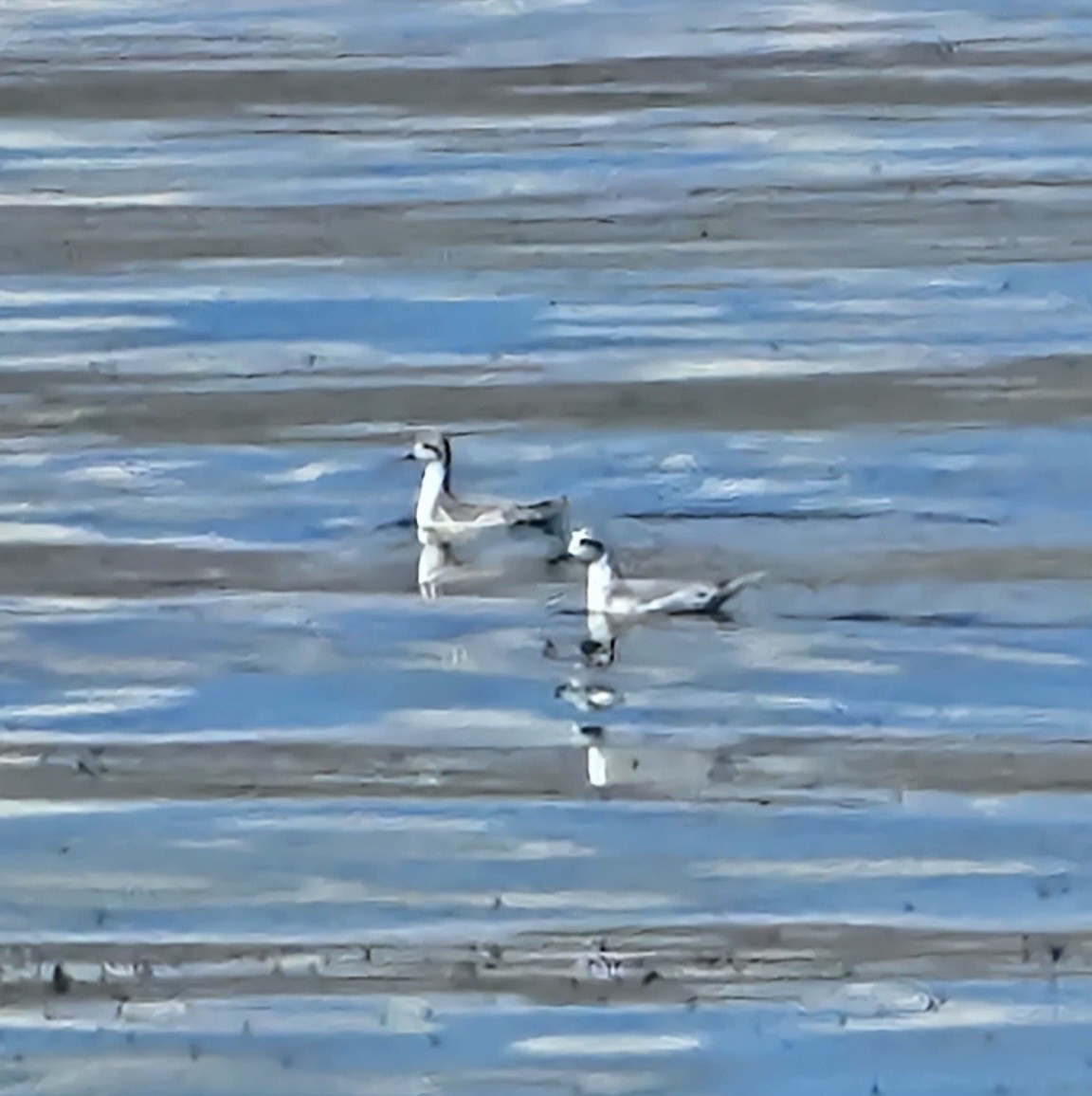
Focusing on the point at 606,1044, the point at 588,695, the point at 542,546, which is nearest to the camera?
the point at 606,1044

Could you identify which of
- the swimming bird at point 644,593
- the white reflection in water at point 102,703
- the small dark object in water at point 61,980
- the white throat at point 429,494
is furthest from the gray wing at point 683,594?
the small dark object in water at point 61,980

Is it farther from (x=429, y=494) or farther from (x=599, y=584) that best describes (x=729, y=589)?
(x=429, y=494)

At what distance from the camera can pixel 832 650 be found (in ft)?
5.44

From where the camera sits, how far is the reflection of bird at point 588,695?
5.31ft

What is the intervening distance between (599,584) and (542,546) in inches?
3.2

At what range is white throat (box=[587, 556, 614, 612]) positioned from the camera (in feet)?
5.48

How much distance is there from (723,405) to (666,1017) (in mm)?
543

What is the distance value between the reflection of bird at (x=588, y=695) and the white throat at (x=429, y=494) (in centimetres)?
16

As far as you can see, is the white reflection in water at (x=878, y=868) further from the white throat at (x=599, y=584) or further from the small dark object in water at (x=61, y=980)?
the small dark object in water at (x=61, y=980)

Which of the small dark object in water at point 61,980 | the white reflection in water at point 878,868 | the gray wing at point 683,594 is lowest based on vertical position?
the small dark object in water at point 61,980

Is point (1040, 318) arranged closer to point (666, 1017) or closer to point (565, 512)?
point (565, 512)

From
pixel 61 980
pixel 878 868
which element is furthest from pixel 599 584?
pixel 61 980

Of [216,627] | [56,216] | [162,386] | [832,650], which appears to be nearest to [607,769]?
[832,650]

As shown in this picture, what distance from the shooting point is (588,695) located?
163cm
